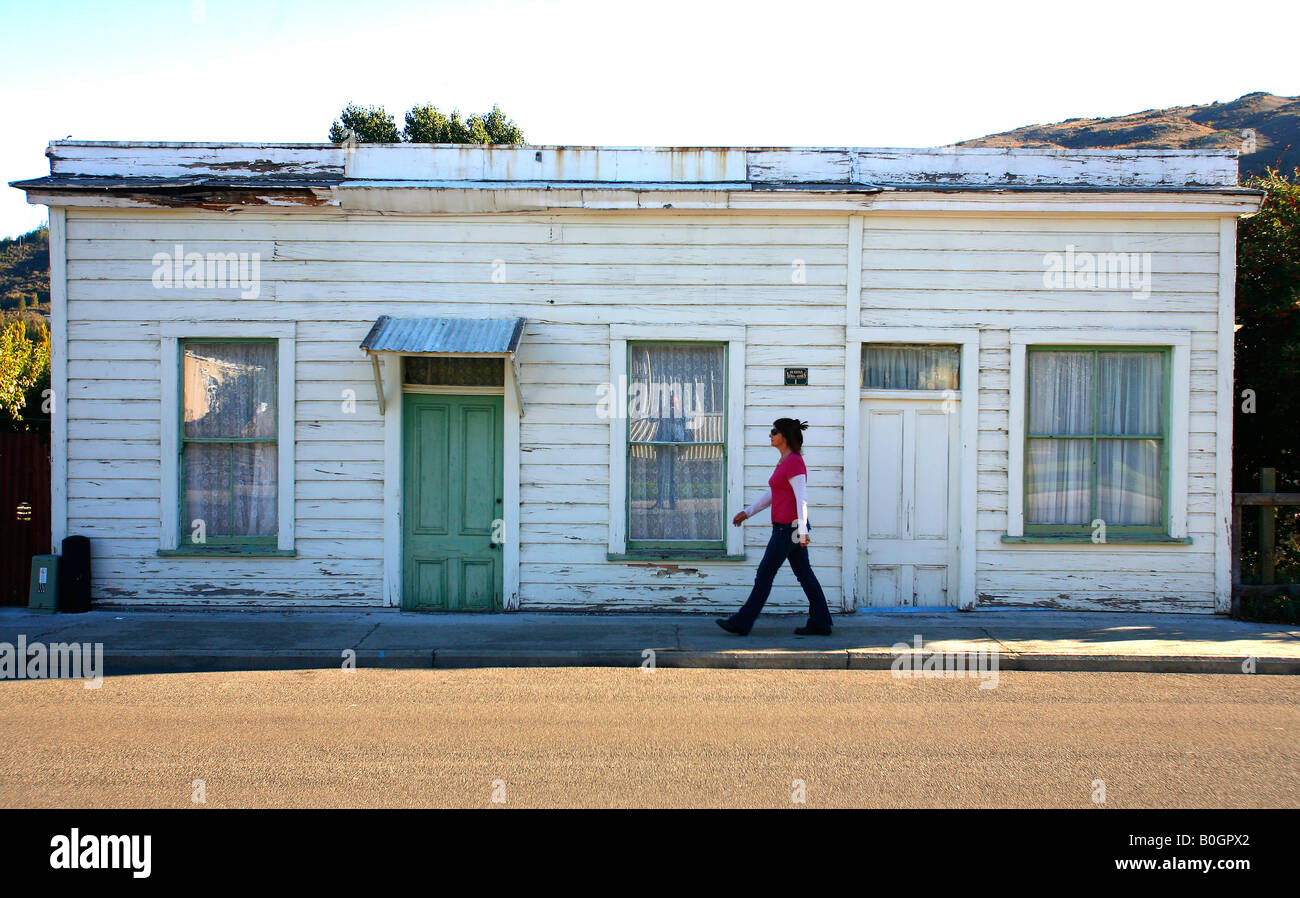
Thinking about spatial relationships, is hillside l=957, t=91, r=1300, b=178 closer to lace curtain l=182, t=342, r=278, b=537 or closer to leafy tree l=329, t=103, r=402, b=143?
leafy tree l=329, t=103, r=402, b=143

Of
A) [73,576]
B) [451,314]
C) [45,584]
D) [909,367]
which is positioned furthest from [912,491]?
[45,584]

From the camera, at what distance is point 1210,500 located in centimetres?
937

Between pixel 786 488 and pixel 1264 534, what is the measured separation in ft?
17.8

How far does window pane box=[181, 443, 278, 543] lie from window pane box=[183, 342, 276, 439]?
0.56ft

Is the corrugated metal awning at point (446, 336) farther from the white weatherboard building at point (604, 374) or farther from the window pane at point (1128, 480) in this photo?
the window pane at point (1128, 480)

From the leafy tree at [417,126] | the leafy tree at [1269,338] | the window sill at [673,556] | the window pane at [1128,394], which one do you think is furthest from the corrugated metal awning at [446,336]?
the leafy tree at [417,126]

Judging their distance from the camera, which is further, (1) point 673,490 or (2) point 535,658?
(1) point 673,490

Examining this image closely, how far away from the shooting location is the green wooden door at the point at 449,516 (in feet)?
30.9

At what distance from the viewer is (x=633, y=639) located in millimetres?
8086

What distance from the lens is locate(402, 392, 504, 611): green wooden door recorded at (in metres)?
9.41

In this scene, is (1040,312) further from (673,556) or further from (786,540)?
(673,556)

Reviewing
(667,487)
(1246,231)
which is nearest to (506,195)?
(667,487)

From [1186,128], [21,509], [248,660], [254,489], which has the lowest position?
[248,660]

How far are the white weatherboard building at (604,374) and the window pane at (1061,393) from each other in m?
0.27
